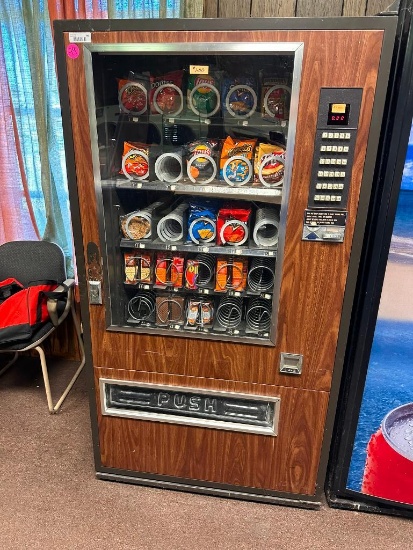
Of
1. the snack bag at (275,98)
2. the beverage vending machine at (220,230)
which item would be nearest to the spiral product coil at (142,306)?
the beverage vending machine at (220,230)

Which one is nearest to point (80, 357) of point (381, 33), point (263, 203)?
point (263, 203)

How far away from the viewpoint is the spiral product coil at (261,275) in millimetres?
1697

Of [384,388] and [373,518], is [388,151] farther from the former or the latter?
[373,518]

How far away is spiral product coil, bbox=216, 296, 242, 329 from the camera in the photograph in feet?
5.79

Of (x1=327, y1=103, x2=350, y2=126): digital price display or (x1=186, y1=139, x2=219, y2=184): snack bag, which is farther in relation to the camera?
(x1=186, y1=139, x2=219, y2=184): snack bag

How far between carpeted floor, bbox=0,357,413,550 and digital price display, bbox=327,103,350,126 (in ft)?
5.13

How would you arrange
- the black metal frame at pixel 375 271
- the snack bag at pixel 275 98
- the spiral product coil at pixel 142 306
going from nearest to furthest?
the black metal frame at pixel 375 271 → the snack bag at pixel 275 98 → the spiral product coil at pixel 142 306

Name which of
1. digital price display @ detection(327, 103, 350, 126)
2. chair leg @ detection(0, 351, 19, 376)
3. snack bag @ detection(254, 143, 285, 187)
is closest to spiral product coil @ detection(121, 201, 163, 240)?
snack bag @ detection(254, 143, 285, 187)

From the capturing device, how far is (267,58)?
1482mm

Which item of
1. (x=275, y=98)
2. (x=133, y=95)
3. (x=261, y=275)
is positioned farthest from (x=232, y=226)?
(x=133, y=95)

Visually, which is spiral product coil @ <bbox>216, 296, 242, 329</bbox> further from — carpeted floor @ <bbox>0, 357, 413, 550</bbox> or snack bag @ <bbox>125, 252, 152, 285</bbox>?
carpeted floor @ <bbox>0, 357, 413, 550</bbox>

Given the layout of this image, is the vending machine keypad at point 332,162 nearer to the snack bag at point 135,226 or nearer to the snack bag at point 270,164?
the snack bag at point 270,164

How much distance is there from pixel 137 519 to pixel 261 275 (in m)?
1.13

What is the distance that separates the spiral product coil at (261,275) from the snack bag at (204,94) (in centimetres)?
59
